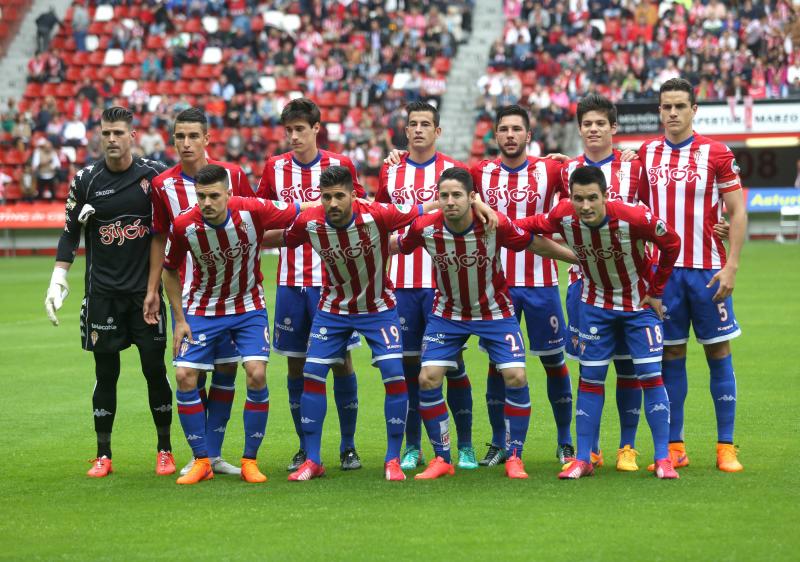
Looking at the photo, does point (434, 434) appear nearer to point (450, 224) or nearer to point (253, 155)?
point (450, 224)

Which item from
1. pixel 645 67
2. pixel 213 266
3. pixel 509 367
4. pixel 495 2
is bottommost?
pixel 509 367

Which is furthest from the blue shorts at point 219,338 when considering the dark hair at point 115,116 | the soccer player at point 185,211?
the dark hair at point 115,116

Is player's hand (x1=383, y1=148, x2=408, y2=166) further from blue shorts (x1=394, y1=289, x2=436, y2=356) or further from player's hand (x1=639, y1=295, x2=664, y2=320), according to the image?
player's hand (x1=639, y1=295, x2=664, y2=320)

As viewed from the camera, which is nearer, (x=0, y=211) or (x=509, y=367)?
(x=509, y=367)

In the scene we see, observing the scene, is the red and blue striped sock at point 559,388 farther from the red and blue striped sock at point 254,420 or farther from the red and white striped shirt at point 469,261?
the red and blue striped sock at point 254,420

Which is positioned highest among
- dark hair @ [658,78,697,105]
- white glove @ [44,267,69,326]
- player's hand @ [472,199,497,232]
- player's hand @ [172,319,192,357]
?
dark hair @ [658,78,697,105]

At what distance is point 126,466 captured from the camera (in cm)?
805

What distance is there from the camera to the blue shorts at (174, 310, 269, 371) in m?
7.57

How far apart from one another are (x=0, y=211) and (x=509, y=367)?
24.9m

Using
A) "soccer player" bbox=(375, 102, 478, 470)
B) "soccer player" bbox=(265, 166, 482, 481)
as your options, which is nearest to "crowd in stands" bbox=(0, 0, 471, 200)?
"soccer player" bbox=(375, 102, 478, 470)

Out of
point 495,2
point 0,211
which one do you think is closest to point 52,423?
point 0,211

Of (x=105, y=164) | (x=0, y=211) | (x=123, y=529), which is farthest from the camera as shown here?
(x=0, y=211)

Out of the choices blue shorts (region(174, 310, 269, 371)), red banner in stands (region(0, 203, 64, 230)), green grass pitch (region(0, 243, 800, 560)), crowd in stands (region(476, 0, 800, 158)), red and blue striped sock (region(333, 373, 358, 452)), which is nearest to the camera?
green grass pitch (region(0, 243, 800, 560))

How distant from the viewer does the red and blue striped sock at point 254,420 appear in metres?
Result: 7.52
